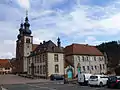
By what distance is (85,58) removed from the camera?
63.5 metres

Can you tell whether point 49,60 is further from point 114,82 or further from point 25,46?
point 114,82

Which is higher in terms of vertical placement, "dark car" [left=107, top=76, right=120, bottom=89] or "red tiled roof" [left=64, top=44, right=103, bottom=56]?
"red tiled roof" [left=64, top=44, right=103, bottom=56]

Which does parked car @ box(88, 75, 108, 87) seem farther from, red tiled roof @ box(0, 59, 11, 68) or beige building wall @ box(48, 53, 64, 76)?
red tiled roof @ box(0, 59, 11, 68)

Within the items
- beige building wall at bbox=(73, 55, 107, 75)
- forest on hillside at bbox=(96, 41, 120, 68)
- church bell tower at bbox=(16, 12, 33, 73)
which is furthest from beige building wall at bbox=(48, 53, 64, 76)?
forest on hillside at bbox=(96, 41, 120, 68)

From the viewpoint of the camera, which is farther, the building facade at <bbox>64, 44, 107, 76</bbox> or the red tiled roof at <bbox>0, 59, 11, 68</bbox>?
the red tiled roof at <bbox>0, 59, 11, 68</bbox>

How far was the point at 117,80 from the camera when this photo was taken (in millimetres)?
26031

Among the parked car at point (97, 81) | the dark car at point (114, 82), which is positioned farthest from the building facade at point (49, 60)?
the dark car at point (114, 82)

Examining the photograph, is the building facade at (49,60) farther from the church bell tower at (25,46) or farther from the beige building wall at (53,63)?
the church bell tower at (25,46)

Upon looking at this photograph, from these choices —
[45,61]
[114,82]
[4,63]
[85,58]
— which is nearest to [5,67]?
[4,63]

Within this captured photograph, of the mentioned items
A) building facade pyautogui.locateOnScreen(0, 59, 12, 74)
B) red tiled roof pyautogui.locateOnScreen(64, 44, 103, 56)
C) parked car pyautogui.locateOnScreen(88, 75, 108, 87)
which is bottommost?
parked car pyautogui.locateOnScreen(88, 75, 108, 87)

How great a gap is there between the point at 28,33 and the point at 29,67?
1401cm

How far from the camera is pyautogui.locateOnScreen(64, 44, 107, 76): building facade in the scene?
60.4 metres

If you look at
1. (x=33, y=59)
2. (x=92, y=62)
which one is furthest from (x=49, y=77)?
(x=92, y=62)

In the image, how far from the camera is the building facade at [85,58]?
198ft
